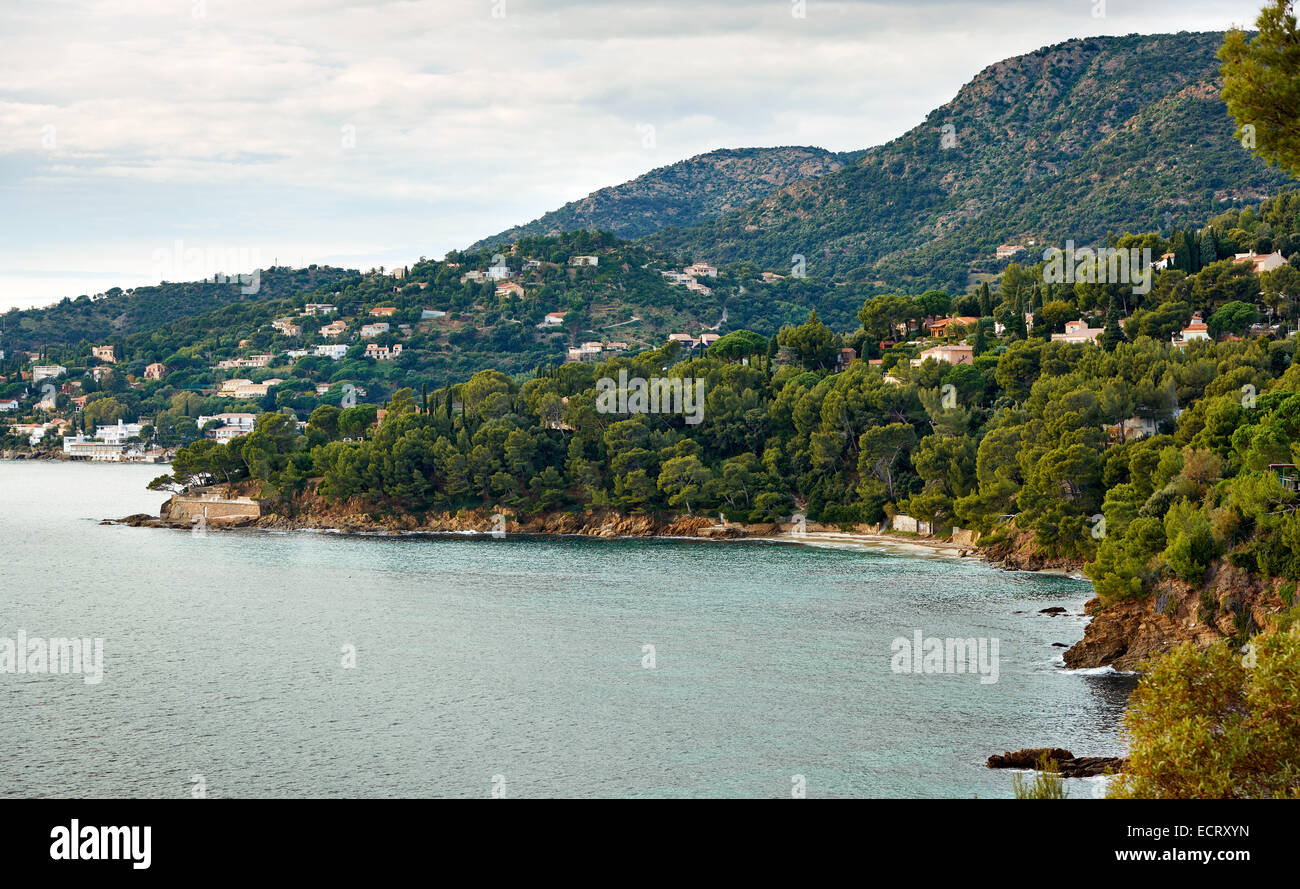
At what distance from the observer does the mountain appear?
12450 centimetres

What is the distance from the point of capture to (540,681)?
28625mm

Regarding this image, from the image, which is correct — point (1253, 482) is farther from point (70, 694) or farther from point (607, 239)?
point (607, 239)

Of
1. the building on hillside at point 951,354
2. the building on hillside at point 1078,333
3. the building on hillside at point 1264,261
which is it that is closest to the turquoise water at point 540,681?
the building on hillside at point 951,354

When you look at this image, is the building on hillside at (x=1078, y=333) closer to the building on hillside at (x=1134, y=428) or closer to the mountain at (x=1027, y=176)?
the building on hillside at (x=1134, y=428)

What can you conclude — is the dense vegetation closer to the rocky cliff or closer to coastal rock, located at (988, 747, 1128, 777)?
coastal rock, located at (988, 747, 1128, 777)

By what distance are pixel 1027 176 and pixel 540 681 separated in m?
141

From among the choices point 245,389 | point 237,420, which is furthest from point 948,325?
point 245,389

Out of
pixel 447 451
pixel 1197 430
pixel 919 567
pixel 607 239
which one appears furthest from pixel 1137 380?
pixel 607 239

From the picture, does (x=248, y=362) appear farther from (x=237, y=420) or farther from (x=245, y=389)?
(x=237, y=420)

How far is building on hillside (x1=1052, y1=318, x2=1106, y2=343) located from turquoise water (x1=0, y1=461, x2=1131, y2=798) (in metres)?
18.1

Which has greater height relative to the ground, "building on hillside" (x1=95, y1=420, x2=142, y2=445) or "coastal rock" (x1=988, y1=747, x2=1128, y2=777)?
"building on hillside" (x1=95, y1=420, x2=142, y2=445)

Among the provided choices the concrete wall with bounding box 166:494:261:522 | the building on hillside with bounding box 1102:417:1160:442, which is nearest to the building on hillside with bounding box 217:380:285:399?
the concrete wall with bounding box 166:494:261:522

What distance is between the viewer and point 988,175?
162 m
